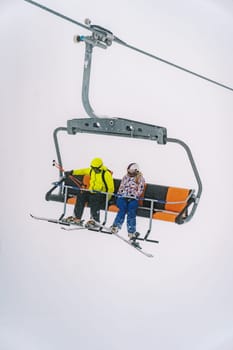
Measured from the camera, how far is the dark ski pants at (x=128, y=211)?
8.02ft

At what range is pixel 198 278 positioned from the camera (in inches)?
135

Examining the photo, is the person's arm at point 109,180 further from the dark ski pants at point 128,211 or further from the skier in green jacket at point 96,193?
the dark ski pants at point 128,211

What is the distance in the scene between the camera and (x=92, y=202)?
254 cm

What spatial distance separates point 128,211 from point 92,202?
0.65 ft

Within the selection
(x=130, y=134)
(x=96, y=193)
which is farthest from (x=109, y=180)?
(x=130, y=134)

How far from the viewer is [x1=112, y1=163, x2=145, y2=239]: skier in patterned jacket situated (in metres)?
2.45

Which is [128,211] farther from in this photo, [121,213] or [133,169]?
[133,169]

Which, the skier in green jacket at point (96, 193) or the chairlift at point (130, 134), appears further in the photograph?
the skier in green jacket at point (96, 193)

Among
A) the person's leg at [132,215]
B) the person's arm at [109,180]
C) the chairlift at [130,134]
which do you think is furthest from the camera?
the person's arm at [109,180]

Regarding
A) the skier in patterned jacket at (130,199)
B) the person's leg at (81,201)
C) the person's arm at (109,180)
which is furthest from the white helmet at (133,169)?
the person's leg at (81,201)

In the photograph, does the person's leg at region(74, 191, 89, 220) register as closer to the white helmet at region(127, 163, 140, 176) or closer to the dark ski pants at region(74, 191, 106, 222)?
the dark ski pants at region(74, 191, 106, 222)

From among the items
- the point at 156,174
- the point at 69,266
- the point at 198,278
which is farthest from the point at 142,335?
the point at 156,174

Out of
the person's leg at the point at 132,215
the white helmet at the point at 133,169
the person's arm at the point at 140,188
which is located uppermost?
the white helmet at the point at 133,169

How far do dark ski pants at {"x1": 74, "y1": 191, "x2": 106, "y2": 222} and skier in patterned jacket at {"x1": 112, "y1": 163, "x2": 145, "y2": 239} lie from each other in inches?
3.8
